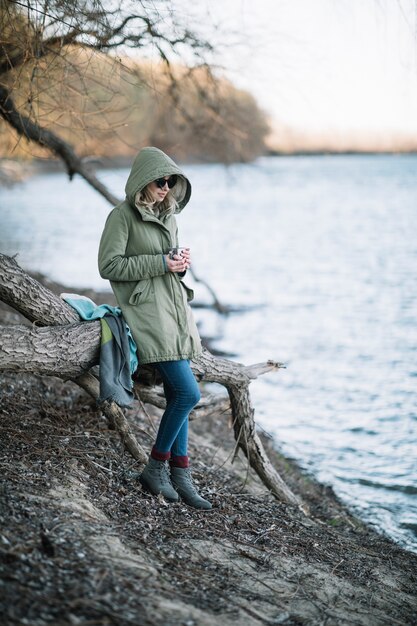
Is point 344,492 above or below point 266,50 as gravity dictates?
below

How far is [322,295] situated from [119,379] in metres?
13.6

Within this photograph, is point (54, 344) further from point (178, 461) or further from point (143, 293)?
point (178, 461)

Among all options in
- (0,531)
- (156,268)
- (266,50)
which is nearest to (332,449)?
(266,50)

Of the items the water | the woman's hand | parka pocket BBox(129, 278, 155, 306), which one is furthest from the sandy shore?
the water

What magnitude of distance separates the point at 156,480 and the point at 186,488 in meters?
0.23

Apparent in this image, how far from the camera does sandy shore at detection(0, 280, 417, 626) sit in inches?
124

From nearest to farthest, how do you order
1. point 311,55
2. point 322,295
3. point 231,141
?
point 311,55, point 231,141, point 322,295

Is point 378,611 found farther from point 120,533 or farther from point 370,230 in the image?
point 370,230

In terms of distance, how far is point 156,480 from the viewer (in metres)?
4.62

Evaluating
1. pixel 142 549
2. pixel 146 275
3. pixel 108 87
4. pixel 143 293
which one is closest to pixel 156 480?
pixel 142 549

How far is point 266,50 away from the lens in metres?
7.48

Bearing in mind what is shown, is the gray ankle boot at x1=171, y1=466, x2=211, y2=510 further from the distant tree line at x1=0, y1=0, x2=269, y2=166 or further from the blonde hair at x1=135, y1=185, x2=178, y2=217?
the distant tree line at x1=0, y1=0, x2=269, y2=166

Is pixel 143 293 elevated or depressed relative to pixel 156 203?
depressed

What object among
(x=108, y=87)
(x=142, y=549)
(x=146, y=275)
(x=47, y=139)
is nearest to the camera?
(x=142, y=549)
